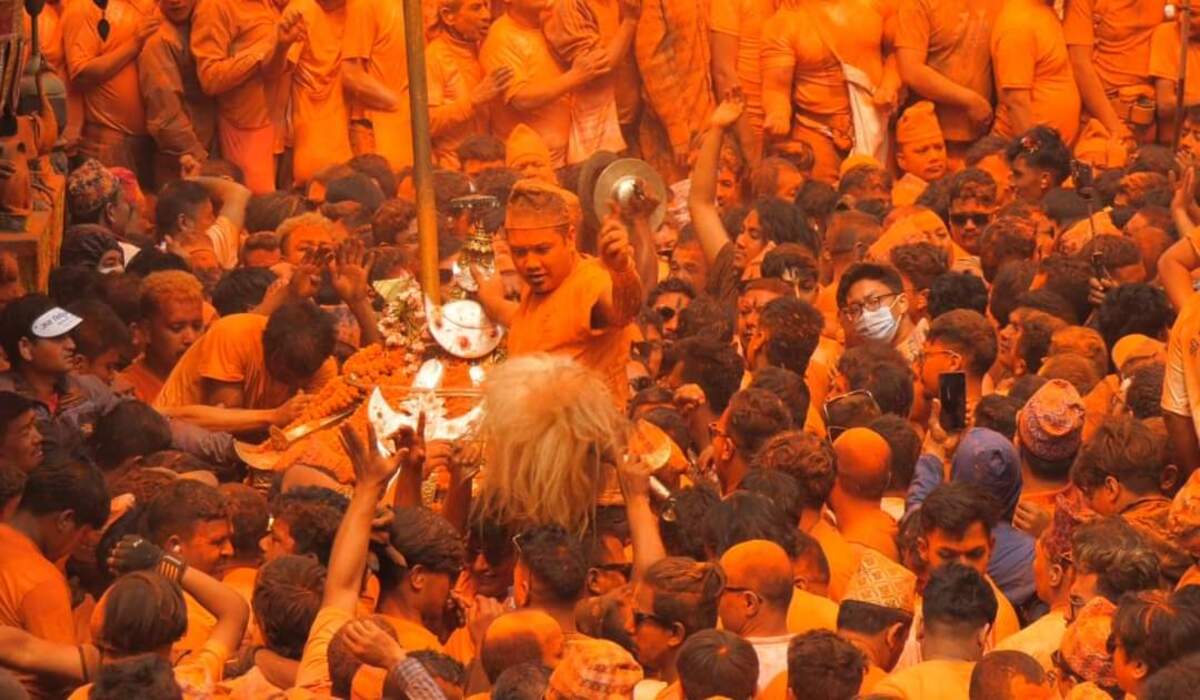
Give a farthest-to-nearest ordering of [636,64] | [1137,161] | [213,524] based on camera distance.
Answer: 1. [636,64]
2. [1137,161]
3. [213,524]

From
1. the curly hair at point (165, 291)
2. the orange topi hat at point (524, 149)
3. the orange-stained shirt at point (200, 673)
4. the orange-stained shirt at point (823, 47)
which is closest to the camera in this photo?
the orange-stained shirt at point (200, 673)

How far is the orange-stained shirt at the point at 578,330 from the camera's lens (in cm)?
1095

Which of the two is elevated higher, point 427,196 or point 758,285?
point 427,196

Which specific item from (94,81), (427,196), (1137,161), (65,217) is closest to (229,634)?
(427,196)

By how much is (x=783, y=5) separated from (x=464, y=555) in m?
10.3

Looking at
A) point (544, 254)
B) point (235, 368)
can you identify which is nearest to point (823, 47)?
point (235, 368)

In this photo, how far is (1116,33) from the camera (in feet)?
66.9

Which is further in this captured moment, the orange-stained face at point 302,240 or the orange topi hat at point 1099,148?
the orange topi hat at point 1099,148

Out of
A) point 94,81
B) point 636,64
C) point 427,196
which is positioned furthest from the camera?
point 636,64

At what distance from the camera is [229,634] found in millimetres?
9133

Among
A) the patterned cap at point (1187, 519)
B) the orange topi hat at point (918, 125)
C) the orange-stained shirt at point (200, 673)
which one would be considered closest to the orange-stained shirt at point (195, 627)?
the orange-stained shirt at point (200, 673)

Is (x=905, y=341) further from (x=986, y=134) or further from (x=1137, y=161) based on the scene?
(x=986, y=134)

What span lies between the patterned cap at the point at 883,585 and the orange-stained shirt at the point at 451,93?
33.9 ft

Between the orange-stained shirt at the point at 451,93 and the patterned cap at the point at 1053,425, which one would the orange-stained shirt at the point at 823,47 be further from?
the patterned cap at the point at 1053,425
